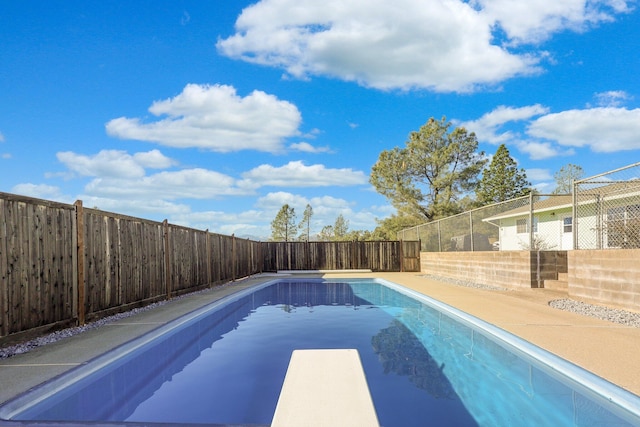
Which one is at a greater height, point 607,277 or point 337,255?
point 607,277

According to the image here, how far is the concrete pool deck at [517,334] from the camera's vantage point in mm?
3582

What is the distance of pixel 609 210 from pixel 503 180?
21.5 metres

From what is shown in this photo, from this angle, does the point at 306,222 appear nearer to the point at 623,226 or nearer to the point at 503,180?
the point at 503,180

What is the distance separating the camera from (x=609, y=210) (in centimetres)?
782

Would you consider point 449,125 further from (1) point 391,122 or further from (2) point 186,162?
(2) point 186,162

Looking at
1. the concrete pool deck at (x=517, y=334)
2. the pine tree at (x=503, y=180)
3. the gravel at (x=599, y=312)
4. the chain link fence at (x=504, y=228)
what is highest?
the pine tree at (x=503, y=180)

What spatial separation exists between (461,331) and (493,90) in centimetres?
1544

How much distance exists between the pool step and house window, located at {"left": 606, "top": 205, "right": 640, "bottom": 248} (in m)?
5.89

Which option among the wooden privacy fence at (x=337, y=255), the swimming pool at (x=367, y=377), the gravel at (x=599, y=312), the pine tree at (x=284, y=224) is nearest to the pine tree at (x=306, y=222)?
the pine tree at (x=284, y=224)

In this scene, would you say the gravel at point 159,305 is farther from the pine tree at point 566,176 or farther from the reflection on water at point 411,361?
the pine tree at point 566,176

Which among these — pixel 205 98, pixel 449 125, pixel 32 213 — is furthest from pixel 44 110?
pixel 449 125

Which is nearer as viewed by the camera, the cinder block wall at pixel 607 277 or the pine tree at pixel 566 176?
the cinder block wall at pixel 607 277

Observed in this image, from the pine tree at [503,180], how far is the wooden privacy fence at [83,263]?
21989mm

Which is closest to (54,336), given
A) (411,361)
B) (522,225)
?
(411,361)
